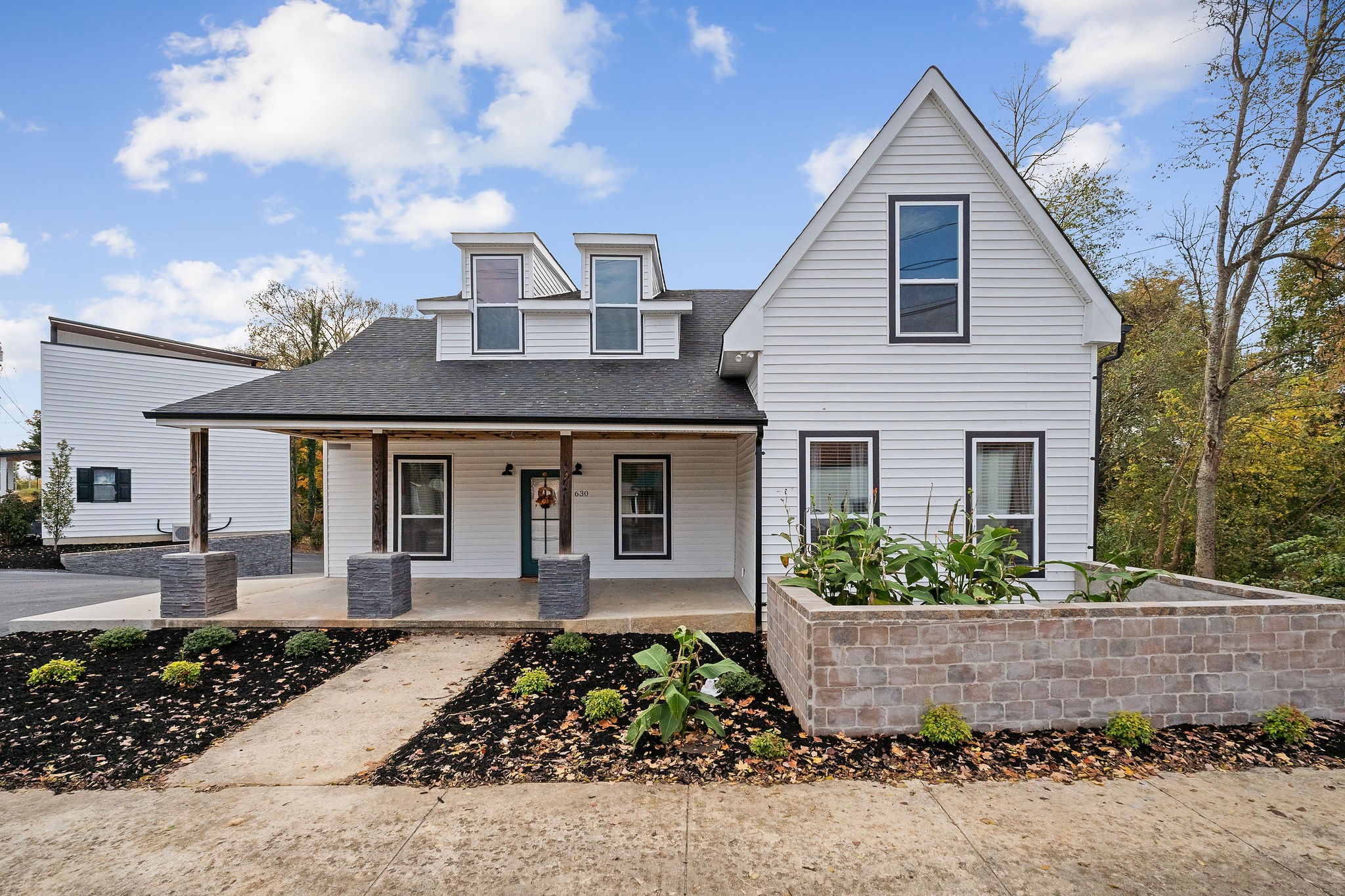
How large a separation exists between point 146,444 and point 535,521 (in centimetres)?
1294

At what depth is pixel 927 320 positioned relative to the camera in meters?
7.27

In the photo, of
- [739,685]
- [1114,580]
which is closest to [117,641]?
[739,685]

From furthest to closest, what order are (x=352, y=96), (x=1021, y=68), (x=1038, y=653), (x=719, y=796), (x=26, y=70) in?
(x=1021, y=68) → (x=352, y=96) → (x=26, y=70) → (x=1038, y=653) → (x=719, y=796)

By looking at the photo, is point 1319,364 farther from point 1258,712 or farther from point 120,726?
point 120,726

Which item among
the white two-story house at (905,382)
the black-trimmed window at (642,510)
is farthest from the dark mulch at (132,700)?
the black-trimmed window at (642,510)

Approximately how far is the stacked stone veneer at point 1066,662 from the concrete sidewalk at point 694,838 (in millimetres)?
601

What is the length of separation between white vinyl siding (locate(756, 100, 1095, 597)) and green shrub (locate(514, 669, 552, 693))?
3.25 metres

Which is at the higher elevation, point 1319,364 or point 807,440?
point 1319,364

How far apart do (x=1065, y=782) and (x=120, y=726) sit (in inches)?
290

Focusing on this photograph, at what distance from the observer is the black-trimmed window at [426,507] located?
977 cm

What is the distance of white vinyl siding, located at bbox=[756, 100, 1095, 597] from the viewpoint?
23.5 feet

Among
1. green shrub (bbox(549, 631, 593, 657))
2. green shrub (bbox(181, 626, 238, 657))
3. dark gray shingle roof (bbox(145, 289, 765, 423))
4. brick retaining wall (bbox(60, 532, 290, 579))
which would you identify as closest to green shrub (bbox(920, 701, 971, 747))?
green shrub (bbox(549, 631, 593, 657))

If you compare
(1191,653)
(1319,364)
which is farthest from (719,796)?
(1319,364)

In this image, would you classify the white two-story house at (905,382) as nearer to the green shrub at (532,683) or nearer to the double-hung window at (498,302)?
the green shrub at (532,683)
